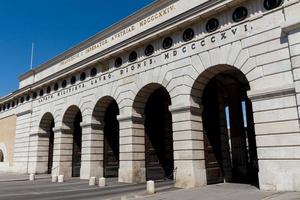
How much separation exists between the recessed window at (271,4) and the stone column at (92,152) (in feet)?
52.9

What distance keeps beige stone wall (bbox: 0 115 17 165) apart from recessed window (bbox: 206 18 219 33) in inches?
1139

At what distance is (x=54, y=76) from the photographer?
30.4m

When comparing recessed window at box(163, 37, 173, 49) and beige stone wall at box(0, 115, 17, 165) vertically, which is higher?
recessed window at box(163, 37, 173, 49)

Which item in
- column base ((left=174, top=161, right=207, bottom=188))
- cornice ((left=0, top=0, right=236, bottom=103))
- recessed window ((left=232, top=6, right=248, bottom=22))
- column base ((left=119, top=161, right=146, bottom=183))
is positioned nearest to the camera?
recessed window ((left=232, top=6, right=248, bottom=22))

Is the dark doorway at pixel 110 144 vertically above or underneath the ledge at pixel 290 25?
underneath

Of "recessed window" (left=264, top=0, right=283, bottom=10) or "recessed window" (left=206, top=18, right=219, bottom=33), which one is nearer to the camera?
"recessed window" (left=264, top=0, right=283, bottom=10)

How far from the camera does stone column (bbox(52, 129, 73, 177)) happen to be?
28455 mm

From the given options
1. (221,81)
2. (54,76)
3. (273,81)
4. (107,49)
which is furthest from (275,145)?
(54,76)

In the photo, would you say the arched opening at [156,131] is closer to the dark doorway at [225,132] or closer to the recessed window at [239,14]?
the dark doorway at [225,132]

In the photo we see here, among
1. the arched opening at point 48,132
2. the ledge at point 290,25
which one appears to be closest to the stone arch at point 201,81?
the ledge at point 290,25

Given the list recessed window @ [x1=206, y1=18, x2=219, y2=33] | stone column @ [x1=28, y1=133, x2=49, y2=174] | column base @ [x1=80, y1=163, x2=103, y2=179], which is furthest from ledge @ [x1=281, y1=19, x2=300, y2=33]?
stone column @ [x1=28, y1=133, x2=49, y2=174]

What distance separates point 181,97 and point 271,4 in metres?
7.18

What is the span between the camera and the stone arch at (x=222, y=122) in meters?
19.0

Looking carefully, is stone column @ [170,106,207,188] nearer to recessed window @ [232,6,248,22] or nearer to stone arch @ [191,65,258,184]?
stone arch @ [191,65,258,184]
